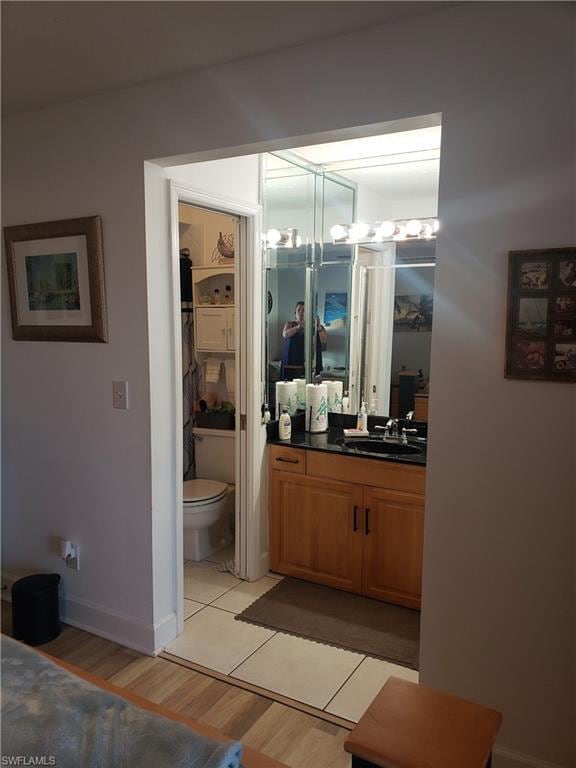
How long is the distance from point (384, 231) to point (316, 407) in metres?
1.10

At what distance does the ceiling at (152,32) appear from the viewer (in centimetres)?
168

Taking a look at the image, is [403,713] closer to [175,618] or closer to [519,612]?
[519,612]

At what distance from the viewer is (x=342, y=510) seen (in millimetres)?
3047

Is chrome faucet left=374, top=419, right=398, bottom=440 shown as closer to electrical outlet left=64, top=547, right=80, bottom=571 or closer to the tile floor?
the tile floor

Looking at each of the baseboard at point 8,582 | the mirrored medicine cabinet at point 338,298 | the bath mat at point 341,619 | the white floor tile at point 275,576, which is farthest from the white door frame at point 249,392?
the baseboard at point 8,582

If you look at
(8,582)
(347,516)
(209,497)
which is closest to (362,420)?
(347,516)

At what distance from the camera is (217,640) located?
2.66 m

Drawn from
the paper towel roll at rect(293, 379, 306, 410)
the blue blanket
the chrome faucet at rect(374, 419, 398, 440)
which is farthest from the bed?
the paper towel roll at rect(293, 379, 306, 410)

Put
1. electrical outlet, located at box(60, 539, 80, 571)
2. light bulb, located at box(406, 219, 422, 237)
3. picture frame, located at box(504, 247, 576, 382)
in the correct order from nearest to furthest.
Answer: picture frame, located at box(504, 247, 576, 382)
electrical outlet, located at box(60, 539, 80, 571)
light bulb, located at box(406, 219, 422, 237)

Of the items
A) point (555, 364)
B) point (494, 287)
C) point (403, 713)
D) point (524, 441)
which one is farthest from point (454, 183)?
point (403, 713)

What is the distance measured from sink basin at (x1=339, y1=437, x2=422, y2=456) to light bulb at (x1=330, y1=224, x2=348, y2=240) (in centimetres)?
120

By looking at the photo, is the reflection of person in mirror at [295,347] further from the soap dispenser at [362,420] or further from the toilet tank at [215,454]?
the toilet tank at [215,454]

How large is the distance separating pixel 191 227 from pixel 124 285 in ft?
5.16

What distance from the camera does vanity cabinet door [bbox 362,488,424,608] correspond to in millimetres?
2844
